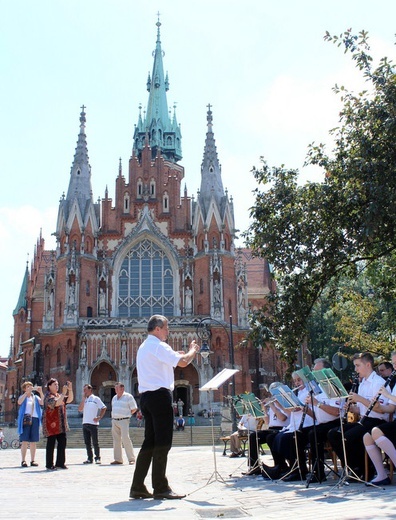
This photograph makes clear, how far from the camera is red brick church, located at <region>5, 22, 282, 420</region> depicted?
127 feet

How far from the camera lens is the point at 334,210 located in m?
14.6

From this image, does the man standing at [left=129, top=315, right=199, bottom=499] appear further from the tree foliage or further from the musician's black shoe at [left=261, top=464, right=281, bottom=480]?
the tree foliage

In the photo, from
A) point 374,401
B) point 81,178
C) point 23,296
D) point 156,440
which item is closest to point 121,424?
point 156,440

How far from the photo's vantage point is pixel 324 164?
1574cm

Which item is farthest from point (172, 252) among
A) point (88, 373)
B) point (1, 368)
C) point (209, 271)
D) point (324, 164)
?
point (1, 368)

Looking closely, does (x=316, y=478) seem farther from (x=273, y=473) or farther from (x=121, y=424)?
(x=121, y=424)

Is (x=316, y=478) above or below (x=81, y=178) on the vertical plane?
below

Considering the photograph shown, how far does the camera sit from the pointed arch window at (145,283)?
40938mm

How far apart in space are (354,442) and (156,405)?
106 inches

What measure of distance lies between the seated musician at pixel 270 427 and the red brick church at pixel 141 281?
27.6 meters

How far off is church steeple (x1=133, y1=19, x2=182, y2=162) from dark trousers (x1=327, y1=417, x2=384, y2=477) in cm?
4884

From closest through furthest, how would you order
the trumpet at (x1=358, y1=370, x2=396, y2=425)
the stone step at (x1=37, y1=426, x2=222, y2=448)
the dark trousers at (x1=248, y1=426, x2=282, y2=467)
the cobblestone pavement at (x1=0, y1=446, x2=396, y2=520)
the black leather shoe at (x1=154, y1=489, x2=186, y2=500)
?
the cobblestone pavement at (x1=0, y1=446, x2=396, y2=520) < the black leather shoe at (x1=154, y1=489, x2=186, y2=500) < the trumpet at (x1=358, y1=370, x2=396, y2=425) < the dark trousers at (x1=248, y1=426, x2=282, y2=467) < the stone step at (x1=37, y1=426, x2=222, y2=448)

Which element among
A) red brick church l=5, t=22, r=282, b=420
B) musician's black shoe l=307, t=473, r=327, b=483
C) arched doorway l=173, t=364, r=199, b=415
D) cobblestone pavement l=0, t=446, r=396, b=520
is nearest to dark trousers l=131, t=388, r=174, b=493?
cobblestone pavement l=0, t=446, r=396, b=520

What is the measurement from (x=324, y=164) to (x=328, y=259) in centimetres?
255
